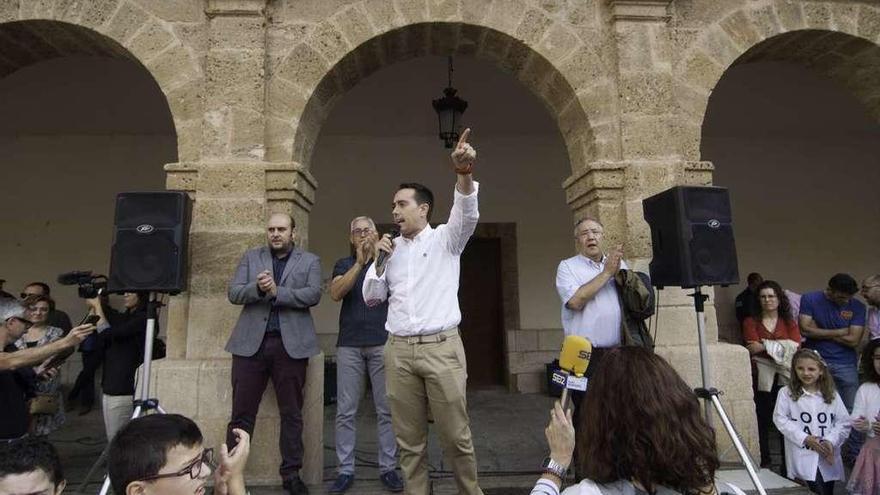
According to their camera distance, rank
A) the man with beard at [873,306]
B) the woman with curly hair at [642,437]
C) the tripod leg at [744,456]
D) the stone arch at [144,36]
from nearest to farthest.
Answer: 1. the woman with curly hair at [642,437]
2. the tripod leg at [744,456]
3. the stone arch at [144,36]
4. the man with beard at [873,306]

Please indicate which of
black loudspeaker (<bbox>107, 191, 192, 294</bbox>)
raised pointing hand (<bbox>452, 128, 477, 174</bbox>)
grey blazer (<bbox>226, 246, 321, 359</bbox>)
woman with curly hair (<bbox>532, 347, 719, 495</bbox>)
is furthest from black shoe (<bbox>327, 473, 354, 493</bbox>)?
woman with curly hair (<bbox>532, 347, 719, 495</bbox>)

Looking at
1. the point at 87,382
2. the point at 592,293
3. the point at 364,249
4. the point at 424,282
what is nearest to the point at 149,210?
the point at 364,249

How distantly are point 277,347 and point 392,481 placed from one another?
1058 millimetres

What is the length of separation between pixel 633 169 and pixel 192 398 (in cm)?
331

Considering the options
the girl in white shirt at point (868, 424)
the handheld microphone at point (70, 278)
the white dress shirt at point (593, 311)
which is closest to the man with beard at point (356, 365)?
the white dress shirt at point (593, 311)

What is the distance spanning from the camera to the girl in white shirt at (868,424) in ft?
10.5

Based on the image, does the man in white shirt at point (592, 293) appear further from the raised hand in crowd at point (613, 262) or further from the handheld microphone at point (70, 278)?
the handheld microphone at point (70, 278)

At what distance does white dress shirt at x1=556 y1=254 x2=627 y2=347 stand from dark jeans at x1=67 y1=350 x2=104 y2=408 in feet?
18.3

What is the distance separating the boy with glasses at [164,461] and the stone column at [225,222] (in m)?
2.31

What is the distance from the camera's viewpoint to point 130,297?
148 inches

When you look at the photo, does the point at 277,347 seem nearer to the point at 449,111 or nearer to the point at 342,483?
the point at 342,483

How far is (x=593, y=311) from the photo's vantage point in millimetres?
3213

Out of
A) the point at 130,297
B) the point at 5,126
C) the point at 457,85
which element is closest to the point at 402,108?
the point at 457,85

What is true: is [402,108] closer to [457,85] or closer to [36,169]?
[457,85]
